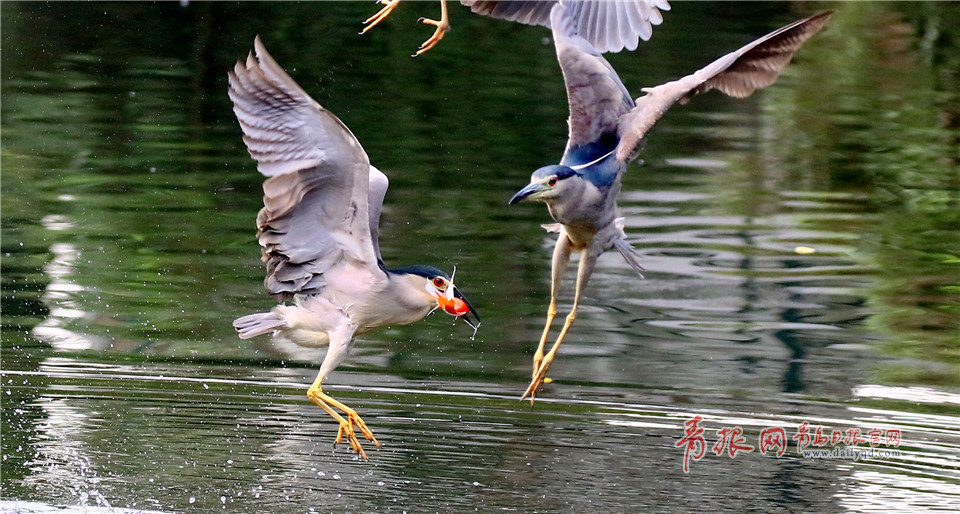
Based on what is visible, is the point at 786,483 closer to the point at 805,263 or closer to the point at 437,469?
the point at 437,469

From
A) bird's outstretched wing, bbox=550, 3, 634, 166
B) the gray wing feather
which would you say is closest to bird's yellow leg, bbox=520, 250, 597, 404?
bird's outstretched wing, bbox=550, 3, 634, 166

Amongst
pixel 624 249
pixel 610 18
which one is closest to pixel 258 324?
pixel 624 249

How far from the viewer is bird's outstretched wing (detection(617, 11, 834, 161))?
6.28 metres

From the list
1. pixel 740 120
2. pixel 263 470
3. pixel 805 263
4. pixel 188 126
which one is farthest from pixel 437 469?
pixel 740 120

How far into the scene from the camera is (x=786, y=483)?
6.63 m

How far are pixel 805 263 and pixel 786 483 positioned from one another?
3904 mm

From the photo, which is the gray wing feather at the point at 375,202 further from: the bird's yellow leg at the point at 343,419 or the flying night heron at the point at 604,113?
the flying night heron at the point at 604,113

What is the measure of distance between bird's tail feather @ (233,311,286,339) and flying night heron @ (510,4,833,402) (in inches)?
48.8

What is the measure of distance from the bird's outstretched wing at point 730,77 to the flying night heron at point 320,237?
3.52 ft

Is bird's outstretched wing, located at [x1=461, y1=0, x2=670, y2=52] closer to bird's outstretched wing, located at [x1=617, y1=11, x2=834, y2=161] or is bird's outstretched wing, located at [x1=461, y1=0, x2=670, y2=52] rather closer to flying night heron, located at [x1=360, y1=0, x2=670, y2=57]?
flying night heron, located at [x1=360, y1=0, x2=670, y2=57]

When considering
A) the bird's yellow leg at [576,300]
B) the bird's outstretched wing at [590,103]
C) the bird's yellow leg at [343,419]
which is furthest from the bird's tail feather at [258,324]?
the bird's outstretched wing at [590,103]

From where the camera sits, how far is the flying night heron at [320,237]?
5723 millimetres

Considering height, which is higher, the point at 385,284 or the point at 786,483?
the point at 385,284

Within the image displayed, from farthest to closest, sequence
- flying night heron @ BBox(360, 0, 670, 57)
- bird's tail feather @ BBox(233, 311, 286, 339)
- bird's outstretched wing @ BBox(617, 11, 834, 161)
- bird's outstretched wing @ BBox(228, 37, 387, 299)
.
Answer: flying night heron @ BBox(360, 0, 670, 57) → bird's tail feather @ BBox(233, 311, 286, 339) → bird's outstretched wing @ BBox(617, 11, 834, 161) → bird's outstretched wing @ BBox(228, 37, 387, 299)
